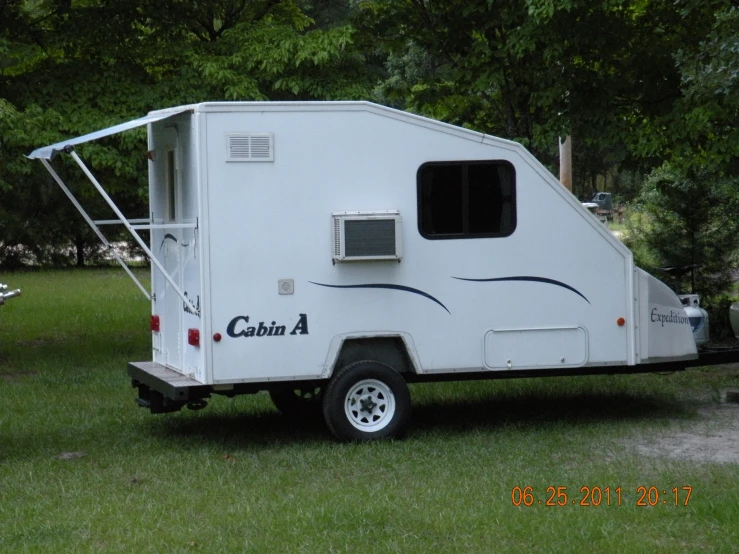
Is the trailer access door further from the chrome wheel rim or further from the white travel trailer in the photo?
the chrome wheel rim

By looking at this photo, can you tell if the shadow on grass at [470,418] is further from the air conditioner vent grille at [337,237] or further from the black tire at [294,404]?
the air conditioner vent grille at [337,237]

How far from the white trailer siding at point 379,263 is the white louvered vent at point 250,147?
0.05 metres

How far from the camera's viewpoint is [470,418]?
991 centimetres

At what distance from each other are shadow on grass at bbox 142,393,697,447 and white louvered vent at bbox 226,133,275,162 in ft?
7.60

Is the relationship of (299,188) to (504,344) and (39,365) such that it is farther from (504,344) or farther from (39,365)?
(39,365)

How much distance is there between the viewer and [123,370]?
13203 millimetres

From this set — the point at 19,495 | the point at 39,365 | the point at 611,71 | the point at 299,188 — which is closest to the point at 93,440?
the point at 19,495

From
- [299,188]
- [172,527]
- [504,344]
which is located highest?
[299,188]

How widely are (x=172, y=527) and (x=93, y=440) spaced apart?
305 cm
